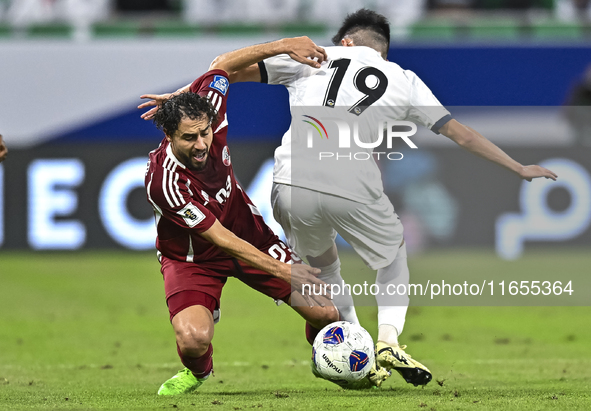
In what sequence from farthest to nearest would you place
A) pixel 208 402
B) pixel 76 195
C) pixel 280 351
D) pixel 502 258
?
pixel 76 195 → pixel 502 258 → pixel 280 351 → pixel 208 402

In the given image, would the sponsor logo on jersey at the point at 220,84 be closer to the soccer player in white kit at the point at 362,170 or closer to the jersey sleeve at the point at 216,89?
the jersey sleeve at the point at 216,89

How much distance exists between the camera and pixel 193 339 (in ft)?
16.0

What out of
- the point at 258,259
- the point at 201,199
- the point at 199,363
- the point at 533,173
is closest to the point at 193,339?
the point at 199,363

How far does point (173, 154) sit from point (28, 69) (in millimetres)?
7949

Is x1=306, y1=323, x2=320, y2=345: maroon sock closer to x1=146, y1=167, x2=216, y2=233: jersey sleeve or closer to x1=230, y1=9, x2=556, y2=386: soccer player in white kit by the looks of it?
x1=230, y1=9, x2=556, y2=386: soccer player in white kit

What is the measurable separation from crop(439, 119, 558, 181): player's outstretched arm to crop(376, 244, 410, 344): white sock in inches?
31.8

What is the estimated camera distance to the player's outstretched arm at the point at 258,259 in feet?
15.4

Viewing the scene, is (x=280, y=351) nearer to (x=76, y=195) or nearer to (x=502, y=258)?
(x=502, y=258)

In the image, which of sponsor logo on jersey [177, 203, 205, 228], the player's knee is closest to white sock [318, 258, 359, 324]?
the player's knee

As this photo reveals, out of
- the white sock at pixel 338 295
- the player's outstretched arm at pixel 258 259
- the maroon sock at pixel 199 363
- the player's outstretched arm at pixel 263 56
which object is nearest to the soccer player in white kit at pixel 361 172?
the player's outstretched arm at pixel 263 56

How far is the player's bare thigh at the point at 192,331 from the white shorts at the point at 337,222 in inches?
30.8

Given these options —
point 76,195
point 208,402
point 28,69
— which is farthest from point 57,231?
point 208,402

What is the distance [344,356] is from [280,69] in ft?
5.99

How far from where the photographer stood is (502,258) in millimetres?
10773
